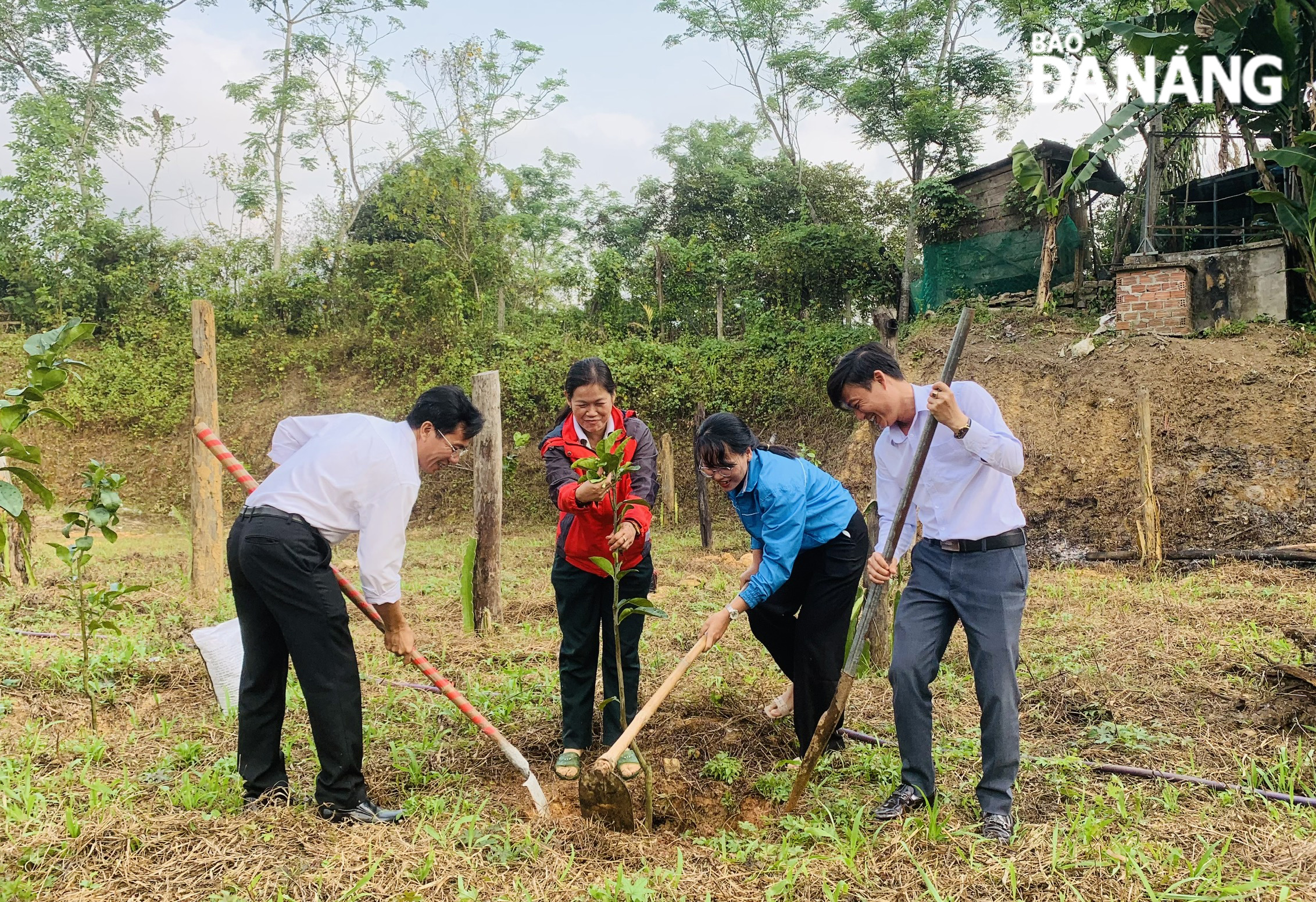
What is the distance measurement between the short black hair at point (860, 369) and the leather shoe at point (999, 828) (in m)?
1.45

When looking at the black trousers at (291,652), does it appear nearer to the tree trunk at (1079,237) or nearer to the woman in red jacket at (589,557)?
the woman in red jacket at (589,557)

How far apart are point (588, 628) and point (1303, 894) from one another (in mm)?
2469

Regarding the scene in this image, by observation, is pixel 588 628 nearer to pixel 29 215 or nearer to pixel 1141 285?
pixel 1141 285

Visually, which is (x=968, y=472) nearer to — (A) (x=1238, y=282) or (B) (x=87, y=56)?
(A) (x=1238, y=282)

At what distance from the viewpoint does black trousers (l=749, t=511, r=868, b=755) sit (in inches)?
133

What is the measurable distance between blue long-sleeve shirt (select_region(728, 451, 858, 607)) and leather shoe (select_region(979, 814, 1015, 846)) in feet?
3.36

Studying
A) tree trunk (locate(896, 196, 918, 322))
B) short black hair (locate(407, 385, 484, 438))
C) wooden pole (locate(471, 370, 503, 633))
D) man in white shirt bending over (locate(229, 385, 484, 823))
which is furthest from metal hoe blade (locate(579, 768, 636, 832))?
tree trunk (locate(896, 196, 918, 322))

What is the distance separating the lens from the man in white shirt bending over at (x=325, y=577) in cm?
278

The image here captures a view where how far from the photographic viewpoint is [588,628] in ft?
11.7

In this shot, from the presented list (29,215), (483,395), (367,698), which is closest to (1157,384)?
(483,395)

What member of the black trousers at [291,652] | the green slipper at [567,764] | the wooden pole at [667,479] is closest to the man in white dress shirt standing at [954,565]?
the green slipper at [567,764]

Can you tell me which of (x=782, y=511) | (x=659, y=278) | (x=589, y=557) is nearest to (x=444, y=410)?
(x=589, y=557)

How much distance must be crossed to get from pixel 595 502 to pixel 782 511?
0.73 meters

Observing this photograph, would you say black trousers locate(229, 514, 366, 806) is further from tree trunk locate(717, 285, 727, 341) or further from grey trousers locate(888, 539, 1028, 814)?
tree trunk locate(717, 285, 727, 341)
